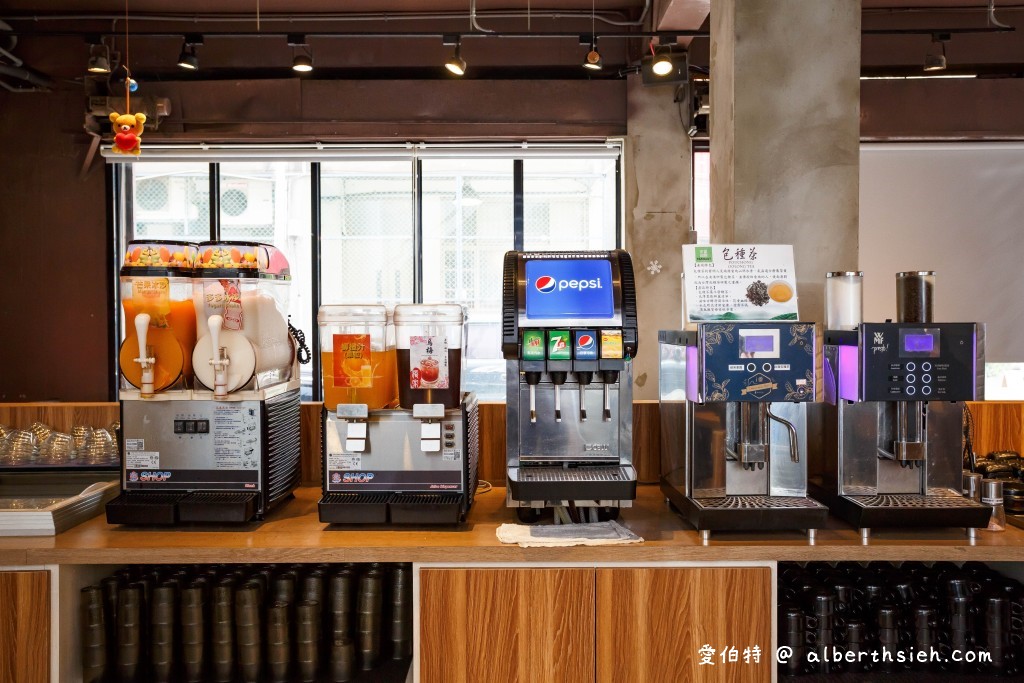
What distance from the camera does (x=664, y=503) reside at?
7.33ft

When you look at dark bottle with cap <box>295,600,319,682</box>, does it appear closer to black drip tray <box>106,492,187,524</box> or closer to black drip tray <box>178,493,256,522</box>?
black drip tray <box>178,493,256,522</box>

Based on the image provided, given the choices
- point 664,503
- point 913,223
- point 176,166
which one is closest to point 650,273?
point 913,223

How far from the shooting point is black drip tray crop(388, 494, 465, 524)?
193 cm

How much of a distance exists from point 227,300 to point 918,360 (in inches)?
74.9

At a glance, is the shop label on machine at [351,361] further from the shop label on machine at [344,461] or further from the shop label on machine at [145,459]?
the shop label on machine at [145,459]

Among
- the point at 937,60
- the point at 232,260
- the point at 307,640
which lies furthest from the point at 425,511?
the point at 937,60

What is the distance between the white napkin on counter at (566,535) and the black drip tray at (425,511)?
0.44ft

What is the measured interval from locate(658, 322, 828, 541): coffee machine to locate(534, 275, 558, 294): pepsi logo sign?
1.30 ft

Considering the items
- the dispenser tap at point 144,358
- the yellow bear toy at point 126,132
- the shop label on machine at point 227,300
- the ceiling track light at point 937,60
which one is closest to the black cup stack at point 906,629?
the shop label on machine at point 227,300

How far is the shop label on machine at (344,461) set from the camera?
2.00 meters

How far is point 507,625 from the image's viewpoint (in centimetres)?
181

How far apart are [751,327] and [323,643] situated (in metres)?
1.45

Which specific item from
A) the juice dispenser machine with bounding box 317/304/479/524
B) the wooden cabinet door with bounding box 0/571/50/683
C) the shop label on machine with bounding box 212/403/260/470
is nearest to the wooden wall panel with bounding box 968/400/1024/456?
the juice dispenser machine with bounding box 317/304/479/524

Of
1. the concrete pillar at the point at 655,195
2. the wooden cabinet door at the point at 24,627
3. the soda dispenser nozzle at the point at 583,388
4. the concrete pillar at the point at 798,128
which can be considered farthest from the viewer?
the concrete pillar at the point at 655,195
